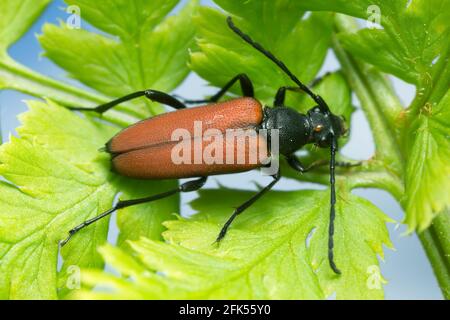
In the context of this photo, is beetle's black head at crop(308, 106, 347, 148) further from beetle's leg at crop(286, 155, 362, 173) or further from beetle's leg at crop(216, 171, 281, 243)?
beetle's leg at crop(216, 171, 281, 243)

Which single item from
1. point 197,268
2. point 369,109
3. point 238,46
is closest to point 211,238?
point 197,268

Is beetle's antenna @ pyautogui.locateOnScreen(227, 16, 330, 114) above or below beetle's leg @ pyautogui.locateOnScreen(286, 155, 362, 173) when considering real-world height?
above

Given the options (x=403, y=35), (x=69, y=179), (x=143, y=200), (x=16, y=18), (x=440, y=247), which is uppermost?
(x=16, y=18)

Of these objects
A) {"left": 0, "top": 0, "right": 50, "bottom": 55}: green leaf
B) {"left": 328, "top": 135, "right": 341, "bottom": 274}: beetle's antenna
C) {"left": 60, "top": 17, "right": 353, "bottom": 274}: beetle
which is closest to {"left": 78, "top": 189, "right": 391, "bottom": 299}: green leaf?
{"left": 328, "top": 135, "right": 341, "bottom": 274}: beetle's antenna

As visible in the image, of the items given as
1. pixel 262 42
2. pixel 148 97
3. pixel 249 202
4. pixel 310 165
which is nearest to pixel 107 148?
pixel 148 97

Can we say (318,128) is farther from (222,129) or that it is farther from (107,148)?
(107,148)

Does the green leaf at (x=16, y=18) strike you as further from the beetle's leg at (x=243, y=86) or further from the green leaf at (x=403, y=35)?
the green leaf at (x=403, y=35)

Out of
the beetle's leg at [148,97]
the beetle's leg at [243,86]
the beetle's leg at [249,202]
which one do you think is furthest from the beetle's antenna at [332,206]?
the beetle's leg at [148,97]
